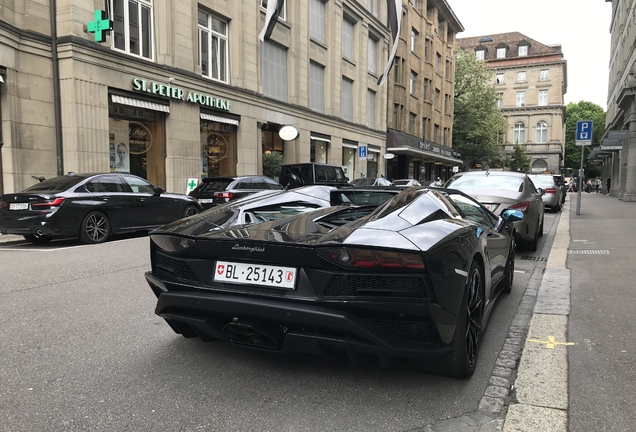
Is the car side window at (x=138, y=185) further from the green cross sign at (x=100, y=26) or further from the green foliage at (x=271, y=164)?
the green foliage at (x=271, y=164)

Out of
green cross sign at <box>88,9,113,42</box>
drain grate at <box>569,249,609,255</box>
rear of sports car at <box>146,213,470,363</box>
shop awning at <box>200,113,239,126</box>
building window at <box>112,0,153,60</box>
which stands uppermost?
building window at <box>112,0,153,60</box>

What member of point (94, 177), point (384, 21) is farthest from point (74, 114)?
point (384, 21)

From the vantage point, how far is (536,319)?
14.4ft

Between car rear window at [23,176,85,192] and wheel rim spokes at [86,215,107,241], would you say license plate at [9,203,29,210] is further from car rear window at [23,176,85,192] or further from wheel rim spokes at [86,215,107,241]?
wheel rim spokes at [86,215,107,241]

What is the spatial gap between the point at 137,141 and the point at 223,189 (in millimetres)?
5498

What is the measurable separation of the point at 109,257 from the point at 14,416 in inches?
215

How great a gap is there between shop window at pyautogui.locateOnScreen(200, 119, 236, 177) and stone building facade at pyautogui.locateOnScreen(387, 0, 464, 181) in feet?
59.1

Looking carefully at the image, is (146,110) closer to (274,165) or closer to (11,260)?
(274,165)

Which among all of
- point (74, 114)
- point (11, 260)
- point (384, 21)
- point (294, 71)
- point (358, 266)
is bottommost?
point (11, 260)

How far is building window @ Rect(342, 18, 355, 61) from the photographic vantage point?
2995cm

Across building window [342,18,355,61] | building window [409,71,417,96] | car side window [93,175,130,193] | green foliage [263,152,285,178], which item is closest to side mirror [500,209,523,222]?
car side window [93,175,130,193]

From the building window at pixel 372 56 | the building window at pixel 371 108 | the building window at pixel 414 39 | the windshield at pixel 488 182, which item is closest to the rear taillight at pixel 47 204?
the windshield at pixel 488 182

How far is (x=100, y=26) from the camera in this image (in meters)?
13.7

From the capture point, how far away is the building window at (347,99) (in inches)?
1189
